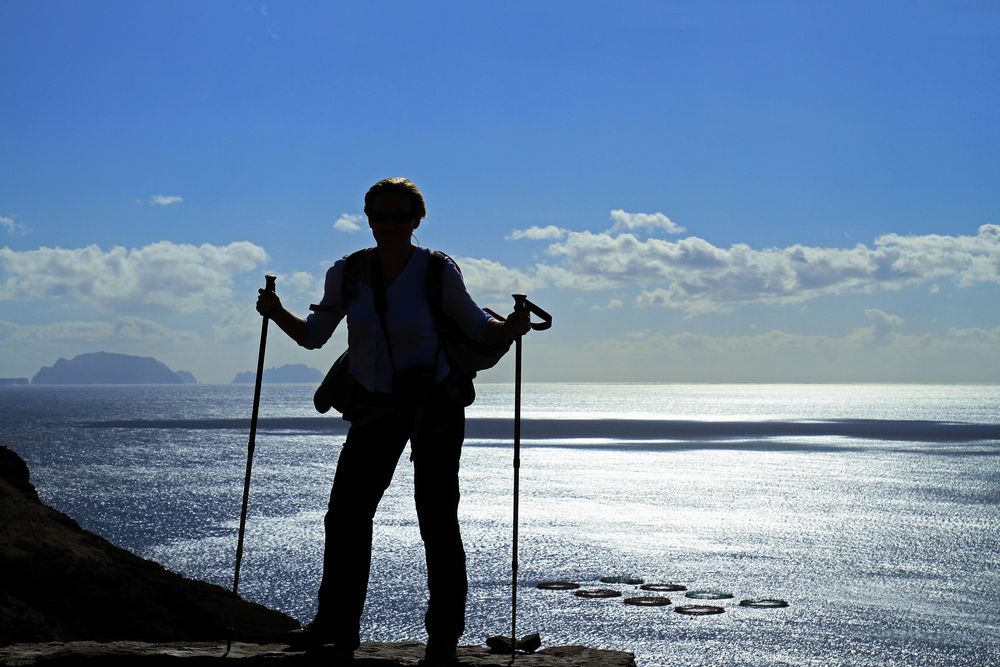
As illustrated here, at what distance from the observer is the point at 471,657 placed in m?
6.53

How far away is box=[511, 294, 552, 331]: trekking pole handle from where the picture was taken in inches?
240

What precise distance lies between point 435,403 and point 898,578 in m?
42.0

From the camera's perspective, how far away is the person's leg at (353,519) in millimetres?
6051

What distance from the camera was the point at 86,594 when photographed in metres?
14.3

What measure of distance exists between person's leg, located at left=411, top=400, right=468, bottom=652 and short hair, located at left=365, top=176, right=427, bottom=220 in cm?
111

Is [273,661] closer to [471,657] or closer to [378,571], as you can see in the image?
[471,657]

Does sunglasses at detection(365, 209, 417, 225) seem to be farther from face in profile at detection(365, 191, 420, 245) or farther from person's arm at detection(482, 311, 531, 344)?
person's arm at detection(482, 311, 531, 344)

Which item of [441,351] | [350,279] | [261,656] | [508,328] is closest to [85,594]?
[261,656]

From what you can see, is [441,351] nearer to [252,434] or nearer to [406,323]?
[406,323]

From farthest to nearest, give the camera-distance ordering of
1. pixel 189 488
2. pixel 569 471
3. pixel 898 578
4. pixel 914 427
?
pixel 914 427 < pixel 569 471 < pixel 189 488 < pixel 898 578

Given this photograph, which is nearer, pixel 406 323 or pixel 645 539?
pixel 406 323

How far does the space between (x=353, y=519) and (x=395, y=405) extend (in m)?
0.71

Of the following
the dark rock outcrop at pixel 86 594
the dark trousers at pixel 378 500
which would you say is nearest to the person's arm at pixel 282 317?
the dark trousers at pixel 378 500

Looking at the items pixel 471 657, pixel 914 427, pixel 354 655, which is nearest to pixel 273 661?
pixel 354 655
